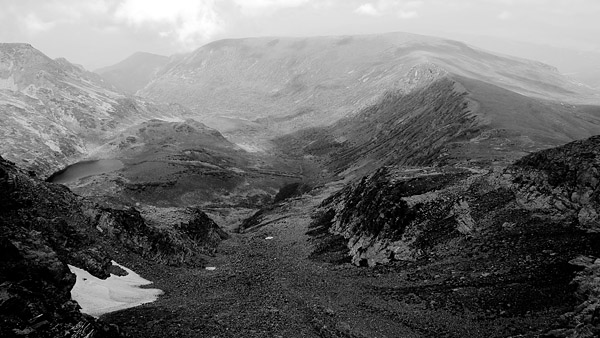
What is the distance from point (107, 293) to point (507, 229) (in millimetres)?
44472

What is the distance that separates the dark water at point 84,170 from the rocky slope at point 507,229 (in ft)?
409

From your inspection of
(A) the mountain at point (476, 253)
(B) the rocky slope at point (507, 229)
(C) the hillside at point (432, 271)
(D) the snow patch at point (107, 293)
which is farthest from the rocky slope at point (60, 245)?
(B) the rocky slope at point (507, 229)

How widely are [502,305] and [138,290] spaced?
35.0 meters

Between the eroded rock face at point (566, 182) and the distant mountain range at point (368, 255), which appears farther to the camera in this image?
the eroded rock face at point (566, 182)

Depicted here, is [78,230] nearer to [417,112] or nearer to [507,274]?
[507,274]

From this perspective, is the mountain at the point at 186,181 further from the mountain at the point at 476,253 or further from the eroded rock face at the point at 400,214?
the mountain at the point at 476,253

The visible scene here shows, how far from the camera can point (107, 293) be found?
39125mm

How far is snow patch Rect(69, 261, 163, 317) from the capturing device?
35.1 meters

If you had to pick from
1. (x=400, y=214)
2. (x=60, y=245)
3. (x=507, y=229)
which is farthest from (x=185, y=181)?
(x=507, y=229)

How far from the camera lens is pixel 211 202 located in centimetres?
14762

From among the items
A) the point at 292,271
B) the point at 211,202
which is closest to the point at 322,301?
A: the point at 292,271

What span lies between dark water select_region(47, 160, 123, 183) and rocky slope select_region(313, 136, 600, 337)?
125m

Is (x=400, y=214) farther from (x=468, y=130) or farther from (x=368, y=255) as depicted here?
(x=468, y=130)

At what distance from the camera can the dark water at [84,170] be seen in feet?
526
